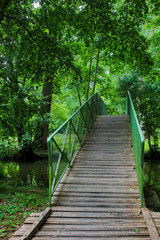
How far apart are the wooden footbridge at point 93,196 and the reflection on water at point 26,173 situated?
3.83 metres

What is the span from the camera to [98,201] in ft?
12.8

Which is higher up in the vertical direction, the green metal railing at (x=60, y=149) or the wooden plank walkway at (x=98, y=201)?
the green metal railing at (x=60, y=149)

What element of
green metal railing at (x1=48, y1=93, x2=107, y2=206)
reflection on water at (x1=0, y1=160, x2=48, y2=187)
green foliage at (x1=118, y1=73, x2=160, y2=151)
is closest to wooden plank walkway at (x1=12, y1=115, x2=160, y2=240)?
green metal railing at (x1=48, y1=93, x2=107, y2=206)

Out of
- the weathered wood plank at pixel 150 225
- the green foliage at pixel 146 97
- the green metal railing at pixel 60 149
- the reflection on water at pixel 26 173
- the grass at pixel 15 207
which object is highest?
the green foliage at pixel 146 97

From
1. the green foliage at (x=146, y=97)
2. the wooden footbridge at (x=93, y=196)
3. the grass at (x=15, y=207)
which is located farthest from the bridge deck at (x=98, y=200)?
the green foliage at (x=146, y=97)

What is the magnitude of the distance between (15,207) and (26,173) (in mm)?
6025

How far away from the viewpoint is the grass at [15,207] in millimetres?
4063

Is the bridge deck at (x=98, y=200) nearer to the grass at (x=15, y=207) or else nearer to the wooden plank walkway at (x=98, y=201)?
the wooden plank walkway at (x=98, y=201)

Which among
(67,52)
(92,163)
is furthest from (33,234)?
(67,52)

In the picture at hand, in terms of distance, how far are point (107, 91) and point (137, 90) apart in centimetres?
382

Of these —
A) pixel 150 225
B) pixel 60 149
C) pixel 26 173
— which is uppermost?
pixel 60 149

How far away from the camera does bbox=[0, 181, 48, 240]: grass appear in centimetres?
406

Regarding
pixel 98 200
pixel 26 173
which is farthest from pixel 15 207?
pixel 26 173

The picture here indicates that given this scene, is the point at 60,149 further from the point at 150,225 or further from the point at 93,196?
the point at 150,225
